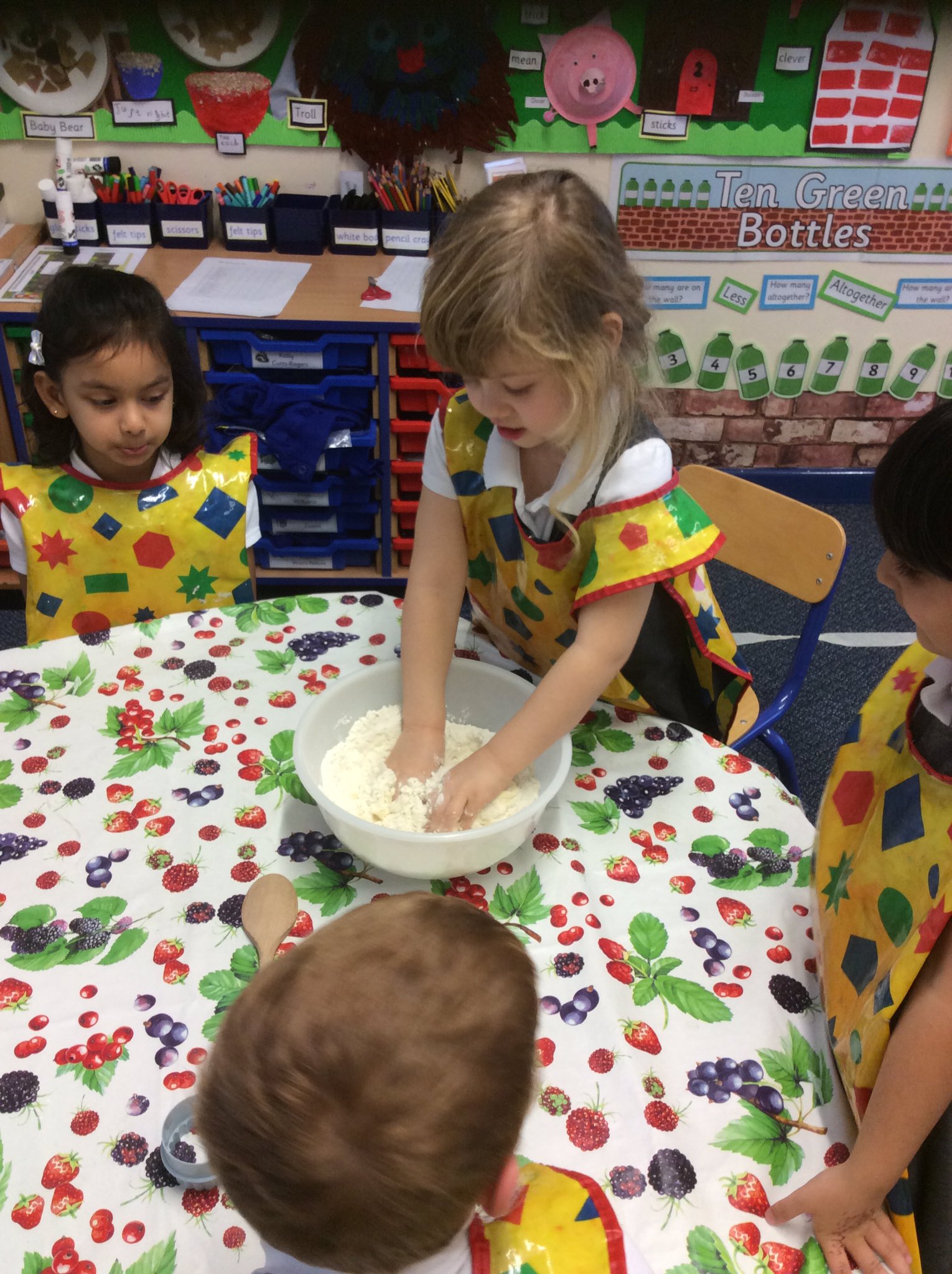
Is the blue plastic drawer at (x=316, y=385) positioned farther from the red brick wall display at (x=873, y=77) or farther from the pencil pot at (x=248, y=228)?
the red brick wall display at (x=873, y=77)

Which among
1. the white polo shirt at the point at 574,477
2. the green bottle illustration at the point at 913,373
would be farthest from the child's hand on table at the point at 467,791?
the green bottle illustration at the point at 913,373

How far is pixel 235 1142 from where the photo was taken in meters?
0.46

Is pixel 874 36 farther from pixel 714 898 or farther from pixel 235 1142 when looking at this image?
pixel 235 1142

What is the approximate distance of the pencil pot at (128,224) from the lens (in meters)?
2.28

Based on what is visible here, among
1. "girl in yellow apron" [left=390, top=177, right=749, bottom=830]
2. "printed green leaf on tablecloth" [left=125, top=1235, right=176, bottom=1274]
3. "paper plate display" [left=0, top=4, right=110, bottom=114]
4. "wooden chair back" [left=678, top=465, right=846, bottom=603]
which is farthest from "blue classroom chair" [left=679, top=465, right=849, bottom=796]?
"paper plate display" [left=0, top=4, right=110, bottom=114]

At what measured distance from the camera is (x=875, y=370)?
2834mm

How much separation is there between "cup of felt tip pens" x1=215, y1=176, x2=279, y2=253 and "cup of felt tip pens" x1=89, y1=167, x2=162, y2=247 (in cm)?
17

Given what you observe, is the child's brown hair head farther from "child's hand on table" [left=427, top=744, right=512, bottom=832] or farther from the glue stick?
the glue stick

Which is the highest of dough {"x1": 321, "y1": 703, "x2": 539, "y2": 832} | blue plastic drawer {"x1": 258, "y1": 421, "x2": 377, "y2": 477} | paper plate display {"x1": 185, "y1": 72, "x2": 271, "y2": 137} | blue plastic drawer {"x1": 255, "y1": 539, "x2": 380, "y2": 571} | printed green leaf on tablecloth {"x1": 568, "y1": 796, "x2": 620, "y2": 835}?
paper plate display {"x1": 185, "y1": 72, "x2": 271, "y2": 137}

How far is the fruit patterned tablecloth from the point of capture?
653 millimetres

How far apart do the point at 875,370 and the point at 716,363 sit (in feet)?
1.60

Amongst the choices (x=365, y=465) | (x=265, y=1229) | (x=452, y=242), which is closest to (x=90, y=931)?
(x=265, y=1229)

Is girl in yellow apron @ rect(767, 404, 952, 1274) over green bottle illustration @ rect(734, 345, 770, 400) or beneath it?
over

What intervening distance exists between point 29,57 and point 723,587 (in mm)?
2194
